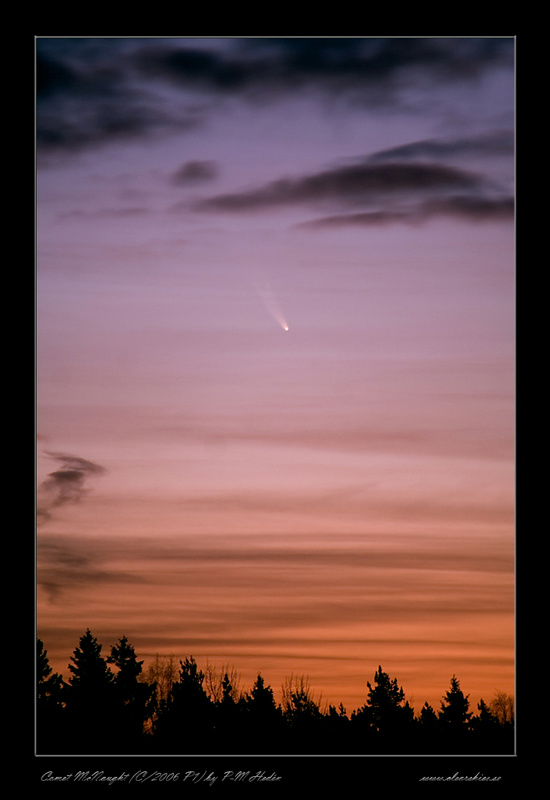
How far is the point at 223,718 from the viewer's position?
469 inches

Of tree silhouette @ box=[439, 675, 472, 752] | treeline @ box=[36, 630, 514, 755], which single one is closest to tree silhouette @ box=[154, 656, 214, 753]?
treeline @ box=[36, 630, 514, 755]

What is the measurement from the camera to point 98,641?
1191 cm

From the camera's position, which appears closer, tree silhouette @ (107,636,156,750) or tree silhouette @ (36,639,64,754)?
tree silhouette @ (36,639,64,754)

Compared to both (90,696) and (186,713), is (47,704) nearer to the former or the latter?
(90,696)

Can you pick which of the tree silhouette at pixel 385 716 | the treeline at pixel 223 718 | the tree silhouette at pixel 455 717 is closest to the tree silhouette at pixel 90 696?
the treeline at pixel 223 718

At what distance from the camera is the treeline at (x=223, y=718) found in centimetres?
1127

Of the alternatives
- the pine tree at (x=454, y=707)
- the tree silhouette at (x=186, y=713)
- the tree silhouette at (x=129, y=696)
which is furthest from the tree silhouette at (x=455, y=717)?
the tree silhouette at (x=129, y=696)

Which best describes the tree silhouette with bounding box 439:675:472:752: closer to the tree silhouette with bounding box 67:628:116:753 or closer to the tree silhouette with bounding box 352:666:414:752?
the tree silhouette with bounding box 352:666:414:752

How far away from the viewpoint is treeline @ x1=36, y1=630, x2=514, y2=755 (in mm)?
11273

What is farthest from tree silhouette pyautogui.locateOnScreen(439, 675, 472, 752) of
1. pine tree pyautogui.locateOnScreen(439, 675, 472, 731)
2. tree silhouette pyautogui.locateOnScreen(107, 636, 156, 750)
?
tree silhouette pyautogui.locateOnScreen(107, 636, 156, 750)

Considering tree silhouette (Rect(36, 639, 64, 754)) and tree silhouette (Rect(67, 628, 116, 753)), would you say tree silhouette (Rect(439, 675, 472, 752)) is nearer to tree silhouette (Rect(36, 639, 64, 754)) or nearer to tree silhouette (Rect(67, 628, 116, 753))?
tree silhouette (Rect(67, 628, 116, 753))

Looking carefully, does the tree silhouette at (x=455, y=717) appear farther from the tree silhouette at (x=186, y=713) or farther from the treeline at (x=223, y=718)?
the tree silhouette at (x=186, y=713)

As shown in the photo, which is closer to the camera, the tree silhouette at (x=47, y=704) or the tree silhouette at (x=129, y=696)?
the tree silhouette at (x=47, y=704)
